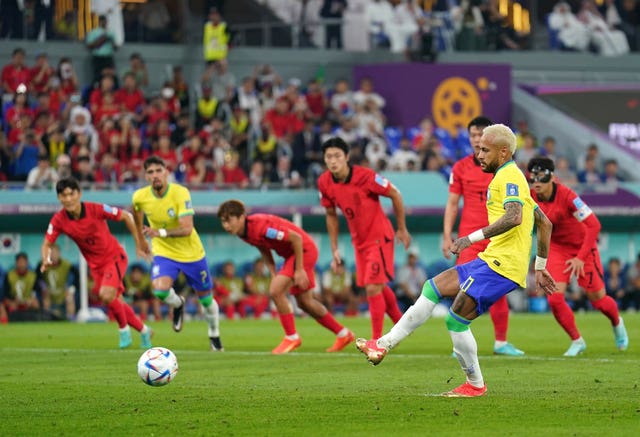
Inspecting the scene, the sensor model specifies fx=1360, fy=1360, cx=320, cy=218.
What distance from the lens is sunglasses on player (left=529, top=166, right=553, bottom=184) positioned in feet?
49.6

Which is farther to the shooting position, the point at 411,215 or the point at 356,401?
the point at 411,215

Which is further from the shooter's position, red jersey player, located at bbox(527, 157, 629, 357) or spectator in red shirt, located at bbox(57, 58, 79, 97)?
spectator in red shirt, located at bbox(57, 58, 79, 97)

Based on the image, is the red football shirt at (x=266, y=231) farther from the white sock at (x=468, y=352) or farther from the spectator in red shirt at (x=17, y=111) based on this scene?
the spectator in red shirt at (x=17, y=111)

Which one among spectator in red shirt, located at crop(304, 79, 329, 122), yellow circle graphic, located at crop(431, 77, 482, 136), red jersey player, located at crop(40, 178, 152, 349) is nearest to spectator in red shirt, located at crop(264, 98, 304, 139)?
spectator in red shirt, located at crop(304, 79, 329, 122)

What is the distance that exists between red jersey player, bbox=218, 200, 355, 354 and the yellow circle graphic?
18.3 meters

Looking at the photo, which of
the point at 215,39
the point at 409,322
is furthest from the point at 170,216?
the point at 215,39

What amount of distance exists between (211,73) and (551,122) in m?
8.99

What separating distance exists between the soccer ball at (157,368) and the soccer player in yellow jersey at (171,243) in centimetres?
559

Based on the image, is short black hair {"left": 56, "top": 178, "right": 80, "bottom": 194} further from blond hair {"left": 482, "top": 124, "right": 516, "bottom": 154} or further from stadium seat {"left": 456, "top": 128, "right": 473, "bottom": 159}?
stadium seat {"left": 456, "top": 128, "right": 473, "bottom": 159}

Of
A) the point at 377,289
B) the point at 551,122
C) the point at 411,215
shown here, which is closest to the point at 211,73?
the point at 411,215

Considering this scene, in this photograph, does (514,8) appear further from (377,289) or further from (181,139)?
(377,289)

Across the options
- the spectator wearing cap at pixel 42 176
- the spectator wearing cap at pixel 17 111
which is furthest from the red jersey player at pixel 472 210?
the spectator wearing cap at pixel 17 111

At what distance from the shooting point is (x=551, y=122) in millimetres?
34469

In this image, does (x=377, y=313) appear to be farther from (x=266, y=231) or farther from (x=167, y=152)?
(x=167, y=152)
